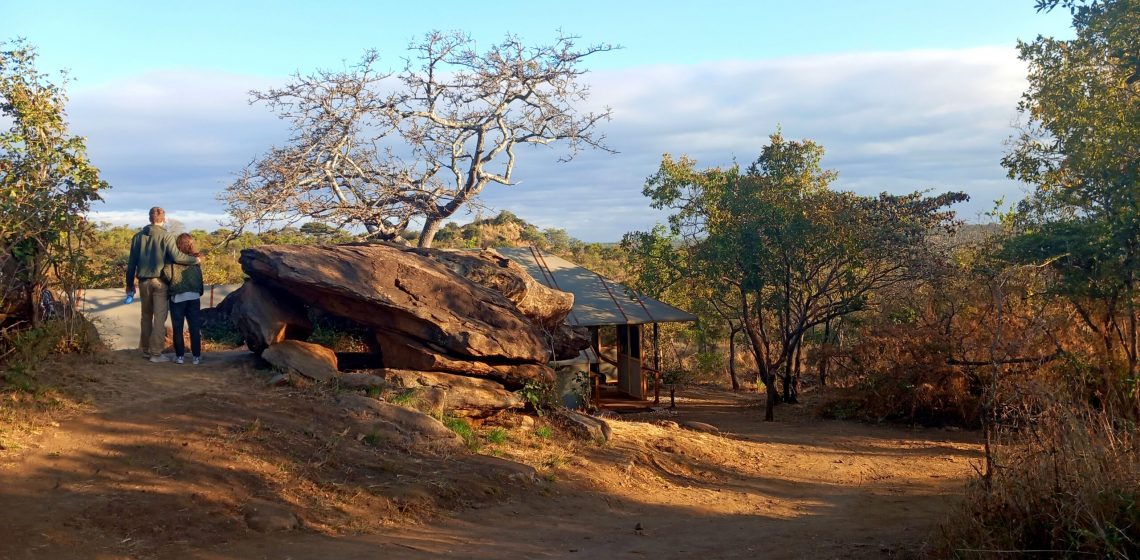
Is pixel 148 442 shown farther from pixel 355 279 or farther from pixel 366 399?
pixel 355 279

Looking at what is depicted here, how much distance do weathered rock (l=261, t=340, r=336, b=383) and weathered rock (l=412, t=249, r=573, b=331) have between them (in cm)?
254

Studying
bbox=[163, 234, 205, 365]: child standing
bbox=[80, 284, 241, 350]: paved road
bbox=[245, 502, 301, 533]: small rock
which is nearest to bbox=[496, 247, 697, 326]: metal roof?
bbox=[80, 284, 241, 350]: paved road

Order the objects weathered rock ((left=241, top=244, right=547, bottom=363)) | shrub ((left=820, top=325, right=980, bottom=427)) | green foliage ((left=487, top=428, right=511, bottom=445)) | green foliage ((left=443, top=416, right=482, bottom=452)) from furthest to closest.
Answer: shrub ((left=820, top=325, right=980, bottom=427)), weathered rock ((left=241, top=244, right=547, bottom=363)), green foliage ((left=487, top=428, right=511, bottom=445)), green foliage ((left=443, top=416, right=482, bottom=452))

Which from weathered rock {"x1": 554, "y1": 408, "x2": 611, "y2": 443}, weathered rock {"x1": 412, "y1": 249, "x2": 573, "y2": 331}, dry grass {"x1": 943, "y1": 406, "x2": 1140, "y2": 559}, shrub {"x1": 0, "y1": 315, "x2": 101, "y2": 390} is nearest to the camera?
dry grass {"x1": 943, "y1": 406, "x2": 1140, "y2": 559}

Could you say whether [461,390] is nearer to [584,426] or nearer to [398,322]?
[398,322]

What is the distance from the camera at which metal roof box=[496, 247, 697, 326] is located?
58.5ft

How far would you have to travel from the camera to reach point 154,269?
991 centimetres

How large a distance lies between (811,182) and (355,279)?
1188 centimetres

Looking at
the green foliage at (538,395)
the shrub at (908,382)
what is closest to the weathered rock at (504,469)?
the green foliage at (538,395)

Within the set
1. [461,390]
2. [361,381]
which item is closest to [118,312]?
[361,381]

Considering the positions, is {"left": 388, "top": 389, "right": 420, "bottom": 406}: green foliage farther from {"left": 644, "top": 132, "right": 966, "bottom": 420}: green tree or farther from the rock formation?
{"left": 644, "top": 132, "right": 966, "bottom": 420}: green tree

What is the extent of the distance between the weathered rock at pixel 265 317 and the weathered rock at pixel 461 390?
4.35 feet

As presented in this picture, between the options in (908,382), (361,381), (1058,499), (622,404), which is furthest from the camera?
(622,404)

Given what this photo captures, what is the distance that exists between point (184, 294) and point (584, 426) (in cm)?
548
